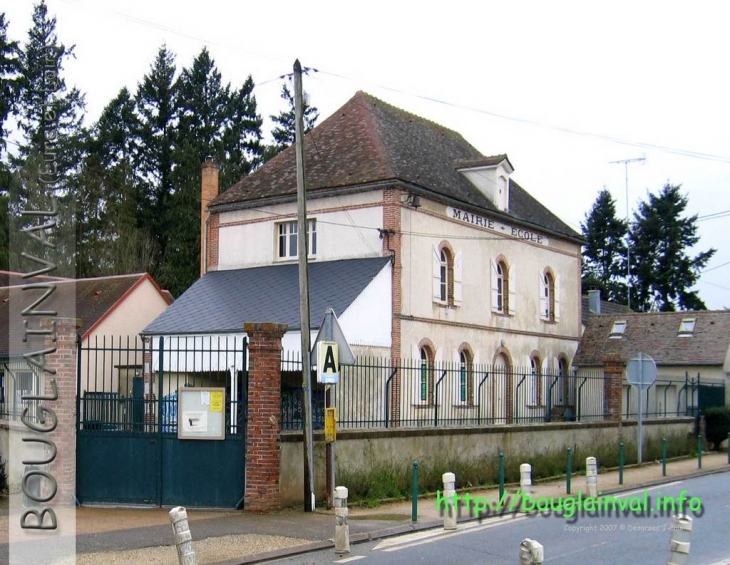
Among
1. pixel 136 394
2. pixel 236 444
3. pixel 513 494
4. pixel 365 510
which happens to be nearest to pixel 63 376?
pixel 136 394

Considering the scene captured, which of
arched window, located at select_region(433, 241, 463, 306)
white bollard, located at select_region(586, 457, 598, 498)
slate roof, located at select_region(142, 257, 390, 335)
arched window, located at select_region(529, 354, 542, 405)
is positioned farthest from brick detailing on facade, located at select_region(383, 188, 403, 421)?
white bollard, located at select_region(586, 457, 598, 498)

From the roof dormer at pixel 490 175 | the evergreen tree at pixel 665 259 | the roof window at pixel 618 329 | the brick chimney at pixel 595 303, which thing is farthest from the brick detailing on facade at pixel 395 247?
the evergreen tree at pixel 665 259

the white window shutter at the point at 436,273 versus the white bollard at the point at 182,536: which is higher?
the white window shutter at the point at 436,273

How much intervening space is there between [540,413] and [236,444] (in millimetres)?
19692

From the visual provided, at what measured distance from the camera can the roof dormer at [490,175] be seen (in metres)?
32.1

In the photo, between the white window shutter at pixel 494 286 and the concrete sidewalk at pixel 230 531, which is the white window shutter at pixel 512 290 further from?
the concrete sidewalk at pixel 230 531

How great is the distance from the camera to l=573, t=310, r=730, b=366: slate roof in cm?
3538

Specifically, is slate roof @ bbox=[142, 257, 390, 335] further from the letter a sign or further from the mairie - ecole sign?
the letter a sign

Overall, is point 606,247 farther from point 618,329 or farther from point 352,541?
point 352,541

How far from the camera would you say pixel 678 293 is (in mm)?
68812

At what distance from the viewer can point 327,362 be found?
14.8 meters

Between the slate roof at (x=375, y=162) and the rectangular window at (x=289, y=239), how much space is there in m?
1.00

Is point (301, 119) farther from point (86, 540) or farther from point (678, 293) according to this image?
point (678, 293)

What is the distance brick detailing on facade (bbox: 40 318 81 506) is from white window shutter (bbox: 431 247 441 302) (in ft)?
51.0
